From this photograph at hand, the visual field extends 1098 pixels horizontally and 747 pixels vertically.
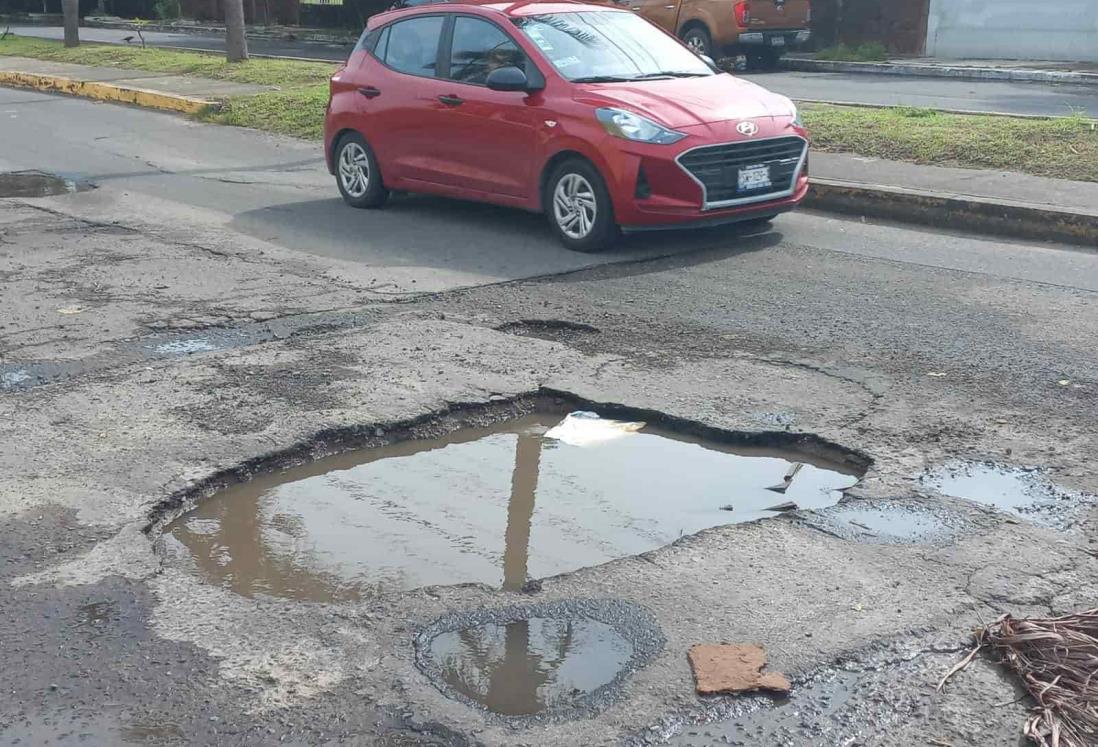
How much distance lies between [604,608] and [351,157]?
7.90 meters

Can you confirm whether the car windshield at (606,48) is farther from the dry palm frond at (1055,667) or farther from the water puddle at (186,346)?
the dry palm frond at (1055,667)

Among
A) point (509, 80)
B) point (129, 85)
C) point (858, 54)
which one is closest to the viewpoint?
point (509, 80)

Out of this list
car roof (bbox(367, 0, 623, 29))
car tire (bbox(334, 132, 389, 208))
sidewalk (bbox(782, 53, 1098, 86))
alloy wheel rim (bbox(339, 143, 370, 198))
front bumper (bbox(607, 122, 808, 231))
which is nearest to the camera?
front bumper (bbox(607, 122, 808, 231))

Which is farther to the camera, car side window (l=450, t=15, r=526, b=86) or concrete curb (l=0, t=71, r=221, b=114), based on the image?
concrete curb (l=0, t=71, r=221, b=114)

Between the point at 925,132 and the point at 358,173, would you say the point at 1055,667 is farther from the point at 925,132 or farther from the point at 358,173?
the point at 925,132

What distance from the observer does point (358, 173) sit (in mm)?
11180

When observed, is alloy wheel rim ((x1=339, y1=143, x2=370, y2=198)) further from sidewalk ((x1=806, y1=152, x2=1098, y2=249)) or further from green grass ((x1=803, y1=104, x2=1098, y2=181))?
green grass ((x1=803, y1=104, x2=1098, y2=181))

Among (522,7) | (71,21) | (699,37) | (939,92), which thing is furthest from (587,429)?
(71,21)

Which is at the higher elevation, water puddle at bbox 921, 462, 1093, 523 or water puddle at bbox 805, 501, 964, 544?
water puddle at bbox 921, 462, 1093, 523

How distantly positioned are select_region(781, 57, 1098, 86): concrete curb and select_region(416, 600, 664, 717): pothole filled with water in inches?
732

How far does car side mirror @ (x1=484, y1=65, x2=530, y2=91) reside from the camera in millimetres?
9453

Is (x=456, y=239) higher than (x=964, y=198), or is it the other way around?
(x=964, y=198)

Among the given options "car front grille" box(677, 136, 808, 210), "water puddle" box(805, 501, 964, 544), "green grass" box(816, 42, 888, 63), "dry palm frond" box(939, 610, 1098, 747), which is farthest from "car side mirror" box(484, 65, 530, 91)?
"green grass" box(816, 42, 888, 63)

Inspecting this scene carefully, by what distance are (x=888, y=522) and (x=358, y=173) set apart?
752 centimetres
